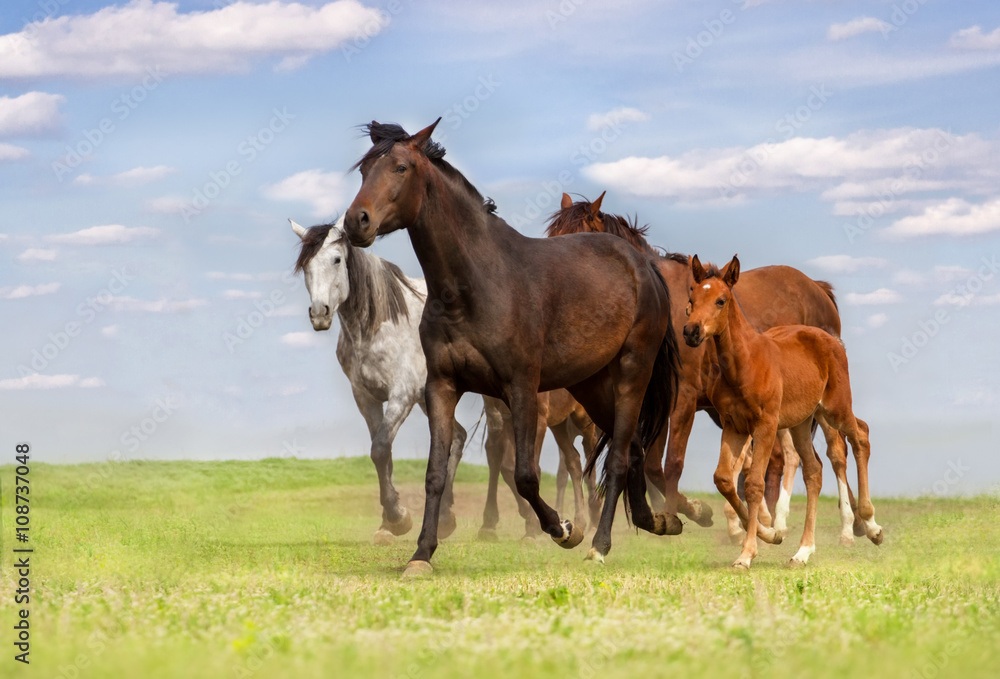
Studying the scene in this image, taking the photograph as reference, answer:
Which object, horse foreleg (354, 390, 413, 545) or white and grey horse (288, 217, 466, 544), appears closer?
white and grey horse (288, 217, 466, 544)

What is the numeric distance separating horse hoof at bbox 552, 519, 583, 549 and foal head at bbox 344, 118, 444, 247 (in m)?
2.79

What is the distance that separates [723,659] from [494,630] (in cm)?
115

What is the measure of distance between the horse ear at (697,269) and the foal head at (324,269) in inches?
168

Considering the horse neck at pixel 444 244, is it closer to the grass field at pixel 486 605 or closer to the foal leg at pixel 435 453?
the foal leg at pixel 435 453

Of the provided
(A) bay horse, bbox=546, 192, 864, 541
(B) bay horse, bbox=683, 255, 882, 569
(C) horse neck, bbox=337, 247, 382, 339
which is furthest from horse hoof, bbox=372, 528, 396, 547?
(B) bay horse, bbox=683, 255, 882, 569

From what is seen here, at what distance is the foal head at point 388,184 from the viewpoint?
7.85 m

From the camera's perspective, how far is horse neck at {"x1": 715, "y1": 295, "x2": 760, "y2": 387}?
9.62m

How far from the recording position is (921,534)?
14.1 m

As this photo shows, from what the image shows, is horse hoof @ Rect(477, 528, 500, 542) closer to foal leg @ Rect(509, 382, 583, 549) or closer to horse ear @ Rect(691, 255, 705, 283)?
foal leg @ Rect(509, 382, 583, 549)

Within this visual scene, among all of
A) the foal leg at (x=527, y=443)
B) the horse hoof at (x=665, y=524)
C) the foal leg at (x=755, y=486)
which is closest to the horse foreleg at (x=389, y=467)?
the horse hoof at (x=665, y=524)

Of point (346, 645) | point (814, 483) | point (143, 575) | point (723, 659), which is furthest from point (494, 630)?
point (814, 483)

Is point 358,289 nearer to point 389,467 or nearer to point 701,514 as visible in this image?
point 389,467

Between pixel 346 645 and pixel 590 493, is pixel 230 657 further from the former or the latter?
pixel 590 493

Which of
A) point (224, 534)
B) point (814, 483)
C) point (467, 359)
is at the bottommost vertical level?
point (224, 534)
